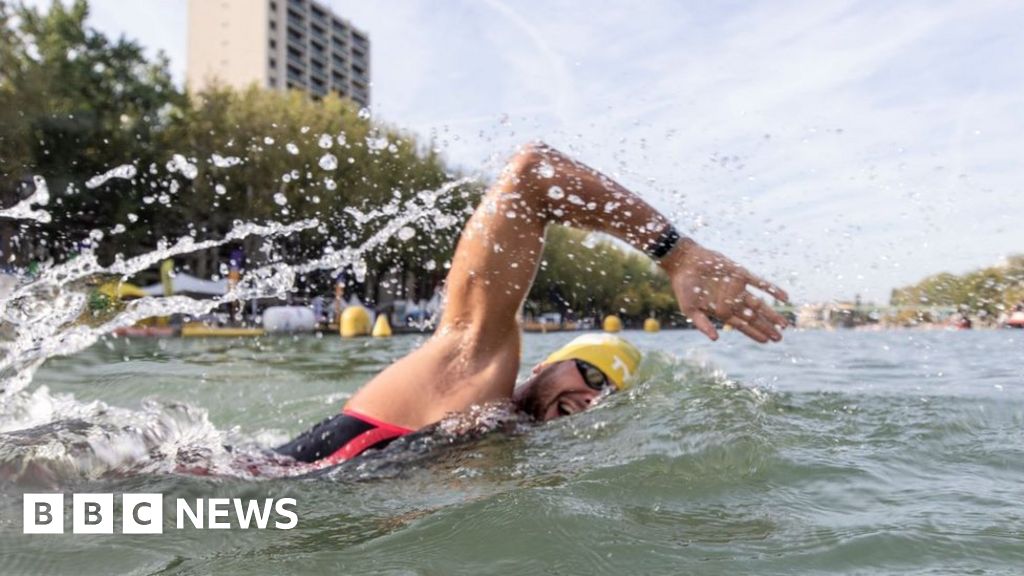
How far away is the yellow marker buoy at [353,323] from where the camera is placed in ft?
69.7

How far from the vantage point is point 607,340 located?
4.16m

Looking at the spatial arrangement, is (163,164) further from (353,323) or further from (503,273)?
(503,273)

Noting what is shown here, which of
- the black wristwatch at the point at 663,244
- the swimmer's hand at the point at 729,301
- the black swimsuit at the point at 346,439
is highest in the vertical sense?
the black wristwatch at the point at 663,244

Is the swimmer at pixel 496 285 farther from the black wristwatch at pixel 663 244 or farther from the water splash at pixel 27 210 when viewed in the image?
the water splash at pixel 27 210

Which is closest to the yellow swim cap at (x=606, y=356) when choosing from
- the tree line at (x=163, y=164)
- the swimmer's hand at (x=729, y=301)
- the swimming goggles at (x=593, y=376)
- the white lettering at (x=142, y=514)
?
the swimming goggles at (x=593, y=376)

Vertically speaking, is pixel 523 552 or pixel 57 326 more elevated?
pixel 57 326

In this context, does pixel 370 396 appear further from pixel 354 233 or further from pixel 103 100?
pixel 103 100

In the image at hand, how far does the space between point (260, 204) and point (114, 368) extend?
1853 centimetres

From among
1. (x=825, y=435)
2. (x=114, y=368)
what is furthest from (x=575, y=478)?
(x=114, y=368)

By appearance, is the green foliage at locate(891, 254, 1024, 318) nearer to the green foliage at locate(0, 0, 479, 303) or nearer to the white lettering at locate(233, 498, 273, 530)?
the white lettering at locate(233, 498, 273, 530)

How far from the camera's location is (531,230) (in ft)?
9.82

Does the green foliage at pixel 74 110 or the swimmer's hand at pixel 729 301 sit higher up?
the green foliage at pixel 74 110

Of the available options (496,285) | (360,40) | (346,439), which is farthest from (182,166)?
(360,40)

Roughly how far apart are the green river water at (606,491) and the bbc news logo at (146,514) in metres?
0.04
